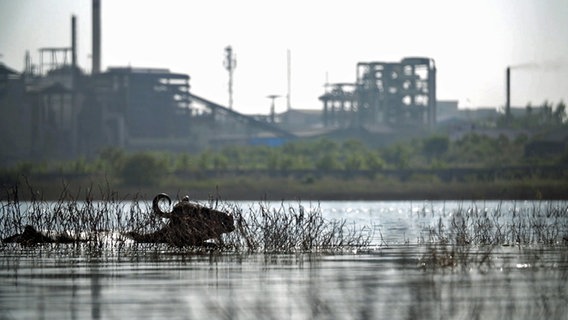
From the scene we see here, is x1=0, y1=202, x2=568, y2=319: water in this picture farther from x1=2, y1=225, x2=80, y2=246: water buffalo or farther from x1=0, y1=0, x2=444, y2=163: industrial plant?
x1=0, y1=0, x2=444, y2=163: industrial plant

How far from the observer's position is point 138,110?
137625 mm

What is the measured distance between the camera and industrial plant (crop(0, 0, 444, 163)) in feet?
436

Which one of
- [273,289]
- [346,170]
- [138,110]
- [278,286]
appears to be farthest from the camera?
[138,110]

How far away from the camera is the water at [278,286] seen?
1581cm

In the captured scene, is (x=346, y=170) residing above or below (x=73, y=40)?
below

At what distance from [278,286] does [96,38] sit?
4887 inches

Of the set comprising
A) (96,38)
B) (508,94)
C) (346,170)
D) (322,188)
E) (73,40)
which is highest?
(73,40)

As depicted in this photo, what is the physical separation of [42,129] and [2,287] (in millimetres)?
114643

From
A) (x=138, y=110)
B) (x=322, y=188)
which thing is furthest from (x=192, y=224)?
(x=138, y=110)

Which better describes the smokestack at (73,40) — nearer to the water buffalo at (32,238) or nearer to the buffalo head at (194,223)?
the water buffalo at (32,238)

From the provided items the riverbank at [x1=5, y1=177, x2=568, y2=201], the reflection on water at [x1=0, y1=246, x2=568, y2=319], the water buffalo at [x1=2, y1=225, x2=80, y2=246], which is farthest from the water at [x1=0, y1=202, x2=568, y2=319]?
the riverbank at [x1=5, y1=177, x2=568, y2=201]

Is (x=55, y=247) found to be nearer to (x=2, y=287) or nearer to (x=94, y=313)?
(x=2, y=287)

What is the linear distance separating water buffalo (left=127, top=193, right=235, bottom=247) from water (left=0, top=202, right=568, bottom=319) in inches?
15.8

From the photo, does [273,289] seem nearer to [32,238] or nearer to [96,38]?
[32,238]
